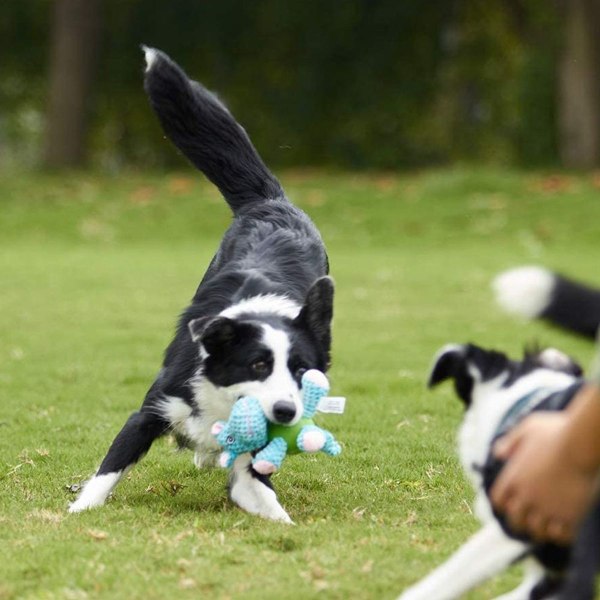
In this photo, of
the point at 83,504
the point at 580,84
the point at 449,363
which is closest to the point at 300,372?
the point at 83,504

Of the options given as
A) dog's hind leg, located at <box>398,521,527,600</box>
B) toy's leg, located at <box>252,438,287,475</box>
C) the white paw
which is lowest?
toy's leg, located at <box>252,438,287,475</box>

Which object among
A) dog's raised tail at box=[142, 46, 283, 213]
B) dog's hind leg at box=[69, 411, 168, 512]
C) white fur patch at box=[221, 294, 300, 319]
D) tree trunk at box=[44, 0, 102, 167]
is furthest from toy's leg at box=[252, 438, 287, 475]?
tree trunk at box=[44, 0, 102, 167]

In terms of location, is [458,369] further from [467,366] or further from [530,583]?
[530,583]

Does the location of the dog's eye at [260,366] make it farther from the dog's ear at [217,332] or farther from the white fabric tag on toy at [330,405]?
the white fabric tag on toy at [330,405]

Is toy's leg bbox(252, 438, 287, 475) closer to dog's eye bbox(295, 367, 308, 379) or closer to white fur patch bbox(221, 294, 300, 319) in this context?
dog's eye bbox(295, 367, 308, 379)

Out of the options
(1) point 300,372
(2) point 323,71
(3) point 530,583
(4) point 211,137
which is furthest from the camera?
(2) point 323,71

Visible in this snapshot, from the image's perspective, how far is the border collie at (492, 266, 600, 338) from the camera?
297cm

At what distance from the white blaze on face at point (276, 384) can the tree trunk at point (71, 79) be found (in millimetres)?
20498

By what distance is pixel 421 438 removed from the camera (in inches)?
256

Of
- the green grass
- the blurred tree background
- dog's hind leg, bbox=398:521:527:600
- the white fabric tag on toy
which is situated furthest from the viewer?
the blurred tree background

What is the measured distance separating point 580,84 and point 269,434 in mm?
18668

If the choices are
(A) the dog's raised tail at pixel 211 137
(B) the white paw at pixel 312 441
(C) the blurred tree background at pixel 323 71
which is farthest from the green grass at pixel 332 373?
(C) the blurred tree background at pixel 323 71

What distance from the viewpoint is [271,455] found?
4.78m

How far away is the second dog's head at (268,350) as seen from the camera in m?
4.76
